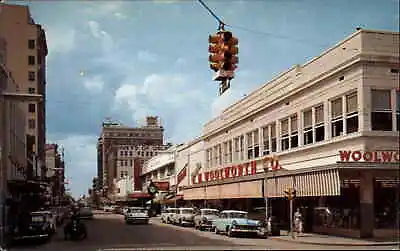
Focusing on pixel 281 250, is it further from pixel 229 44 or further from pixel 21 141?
pixel 21 141

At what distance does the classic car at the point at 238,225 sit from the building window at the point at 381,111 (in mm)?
9157

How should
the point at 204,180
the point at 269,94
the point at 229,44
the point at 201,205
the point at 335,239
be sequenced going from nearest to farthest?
the point at 229,44 → the point at 335,239 → the point at 269,94 → the point at 204,180 → the point at 201,205

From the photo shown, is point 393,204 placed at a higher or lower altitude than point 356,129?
lower

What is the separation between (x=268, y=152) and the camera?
4509 centimetres

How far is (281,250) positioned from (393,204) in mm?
5992

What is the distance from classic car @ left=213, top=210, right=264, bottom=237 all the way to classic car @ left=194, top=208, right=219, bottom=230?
12.7 feet

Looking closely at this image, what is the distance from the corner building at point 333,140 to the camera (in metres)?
27.7

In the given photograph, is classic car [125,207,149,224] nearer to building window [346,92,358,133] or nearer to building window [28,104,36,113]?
building window [346,92,358,133]

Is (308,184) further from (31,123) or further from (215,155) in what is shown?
(31,123)

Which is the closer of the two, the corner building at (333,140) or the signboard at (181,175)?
the corner building at (333,140)

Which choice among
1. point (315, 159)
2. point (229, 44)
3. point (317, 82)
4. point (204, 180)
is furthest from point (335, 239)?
point (204, 180)

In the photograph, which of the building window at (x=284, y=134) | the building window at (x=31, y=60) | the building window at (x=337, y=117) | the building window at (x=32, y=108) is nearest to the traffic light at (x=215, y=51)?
the building window at (x=337, y=117)

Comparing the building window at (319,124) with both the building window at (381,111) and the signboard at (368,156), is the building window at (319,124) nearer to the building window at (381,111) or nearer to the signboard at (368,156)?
the signboard at (368,156)

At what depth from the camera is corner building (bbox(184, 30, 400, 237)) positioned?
90.9 feet
